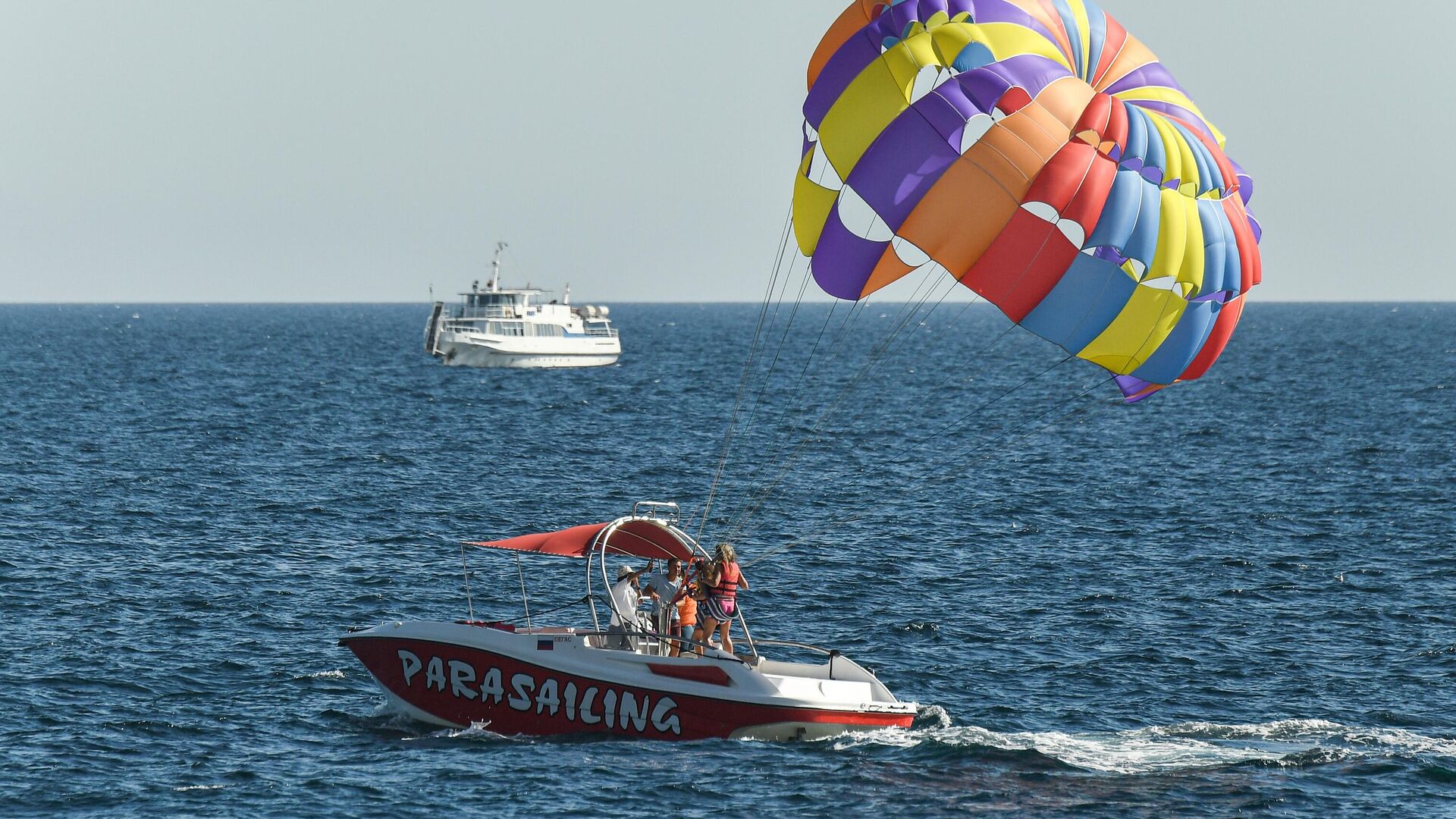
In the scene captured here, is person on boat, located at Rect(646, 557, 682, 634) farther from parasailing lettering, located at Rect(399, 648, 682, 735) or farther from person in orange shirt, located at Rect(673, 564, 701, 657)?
parasailing lettering, located at Rect(399, 648, 682, 735)

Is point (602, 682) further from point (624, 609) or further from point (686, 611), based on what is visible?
Answer: point (686, 611)

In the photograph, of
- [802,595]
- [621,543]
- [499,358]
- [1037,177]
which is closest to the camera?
[1037,177]

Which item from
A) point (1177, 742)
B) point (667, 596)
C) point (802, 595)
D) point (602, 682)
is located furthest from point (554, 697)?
point (802, 595)

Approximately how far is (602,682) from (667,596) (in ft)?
5.56

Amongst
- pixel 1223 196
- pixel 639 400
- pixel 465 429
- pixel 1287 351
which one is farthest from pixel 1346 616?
pixel 1287 351

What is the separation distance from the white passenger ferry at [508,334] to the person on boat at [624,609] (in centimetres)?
8134

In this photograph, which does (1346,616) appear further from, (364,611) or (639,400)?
(639,400)

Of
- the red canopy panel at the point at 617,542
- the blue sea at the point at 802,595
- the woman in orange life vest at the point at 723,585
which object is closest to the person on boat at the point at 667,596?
the red canopy panel at the point at 617,542

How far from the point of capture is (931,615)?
3269cm

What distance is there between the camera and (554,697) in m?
23.0

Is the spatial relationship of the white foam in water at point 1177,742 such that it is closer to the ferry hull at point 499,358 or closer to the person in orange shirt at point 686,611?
the person in orange shirt at point 686,611

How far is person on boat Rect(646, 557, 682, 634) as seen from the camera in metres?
23.7

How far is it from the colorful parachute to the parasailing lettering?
670cm

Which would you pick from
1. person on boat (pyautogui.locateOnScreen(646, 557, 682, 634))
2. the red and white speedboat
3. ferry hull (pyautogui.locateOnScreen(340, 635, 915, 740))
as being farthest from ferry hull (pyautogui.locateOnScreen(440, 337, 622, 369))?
person on boat (pyautogui.locateOnScreen(646, 557, 682, 634))
